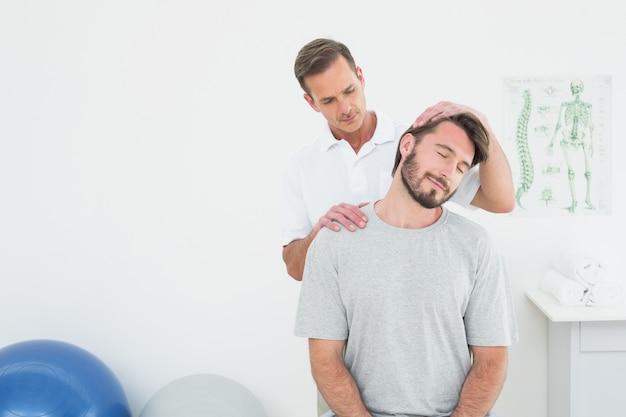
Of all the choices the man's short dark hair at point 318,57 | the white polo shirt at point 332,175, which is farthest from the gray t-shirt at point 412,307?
the man's short dark hair at point 318,57

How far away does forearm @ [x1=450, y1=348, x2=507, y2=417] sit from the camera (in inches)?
60.9

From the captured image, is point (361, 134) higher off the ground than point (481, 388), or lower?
higher

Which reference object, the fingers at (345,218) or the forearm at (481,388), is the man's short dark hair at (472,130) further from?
the forearm at (481,388)

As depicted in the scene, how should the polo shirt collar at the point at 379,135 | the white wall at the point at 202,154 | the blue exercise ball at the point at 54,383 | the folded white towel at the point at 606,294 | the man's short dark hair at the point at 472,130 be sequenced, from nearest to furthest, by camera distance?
the man's short dark hair at the point at 472,130 → the polo shirt collar at the point at 379,135 → the blue exercise ball at the point at 54,383 → the folded white towel at the point at 606,294 → the white wall at the point at 202,154

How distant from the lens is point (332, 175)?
193 centimetres

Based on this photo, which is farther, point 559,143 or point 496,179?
point 559,143

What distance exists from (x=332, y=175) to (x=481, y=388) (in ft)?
2.25

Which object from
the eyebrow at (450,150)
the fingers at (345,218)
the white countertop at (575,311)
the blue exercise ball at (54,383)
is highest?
the eyebrow at (450,150)

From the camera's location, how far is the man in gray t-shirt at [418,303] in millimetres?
1550

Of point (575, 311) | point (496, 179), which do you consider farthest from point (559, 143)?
point (496, 179)

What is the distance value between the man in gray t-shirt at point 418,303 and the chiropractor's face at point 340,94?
23cm

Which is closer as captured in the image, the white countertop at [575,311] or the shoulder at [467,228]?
the shoulder at [467,228]

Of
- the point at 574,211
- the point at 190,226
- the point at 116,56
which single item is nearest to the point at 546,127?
the point at 574,211

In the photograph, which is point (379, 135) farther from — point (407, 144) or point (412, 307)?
point (412, 307)
